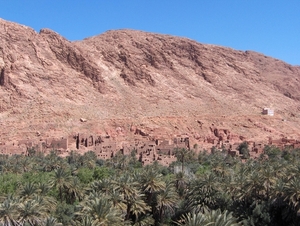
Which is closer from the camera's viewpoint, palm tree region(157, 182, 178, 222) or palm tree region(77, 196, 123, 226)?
palm tree region(77, 196, 123, 226)

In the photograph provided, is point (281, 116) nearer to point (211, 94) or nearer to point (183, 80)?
point (211, 94)

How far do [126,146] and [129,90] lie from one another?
2496 cm

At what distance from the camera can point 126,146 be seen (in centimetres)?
5606

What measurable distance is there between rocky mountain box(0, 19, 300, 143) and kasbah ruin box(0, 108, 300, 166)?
2.91 m

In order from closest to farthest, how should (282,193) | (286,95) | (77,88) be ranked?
(282,193)
(77,88)
(286,95)

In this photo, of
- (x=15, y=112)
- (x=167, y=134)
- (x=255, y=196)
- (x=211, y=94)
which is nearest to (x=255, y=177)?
(x=255, y=196)

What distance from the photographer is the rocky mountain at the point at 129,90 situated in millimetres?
65750

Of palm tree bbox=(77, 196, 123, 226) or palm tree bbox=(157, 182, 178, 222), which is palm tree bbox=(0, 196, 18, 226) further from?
palm tree bbox=(157, 182, 178, 222)

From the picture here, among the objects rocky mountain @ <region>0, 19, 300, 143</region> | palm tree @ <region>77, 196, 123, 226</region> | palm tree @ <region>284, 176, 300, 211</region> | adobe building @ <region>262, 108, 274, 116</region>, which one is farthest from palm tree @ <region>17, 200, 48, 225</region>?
adobe building @ <region>262, 108, 274, 116</region>

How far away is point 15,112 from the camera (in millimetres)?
64688

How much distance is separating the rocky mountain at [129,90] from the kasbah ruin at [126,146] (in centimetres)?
291

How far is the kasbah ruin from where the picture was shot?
5228 cm

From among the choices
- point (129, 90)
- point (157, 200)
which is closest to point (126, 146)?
point (129, 90)

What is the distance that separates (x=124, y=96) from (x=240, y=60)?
1694 inches
